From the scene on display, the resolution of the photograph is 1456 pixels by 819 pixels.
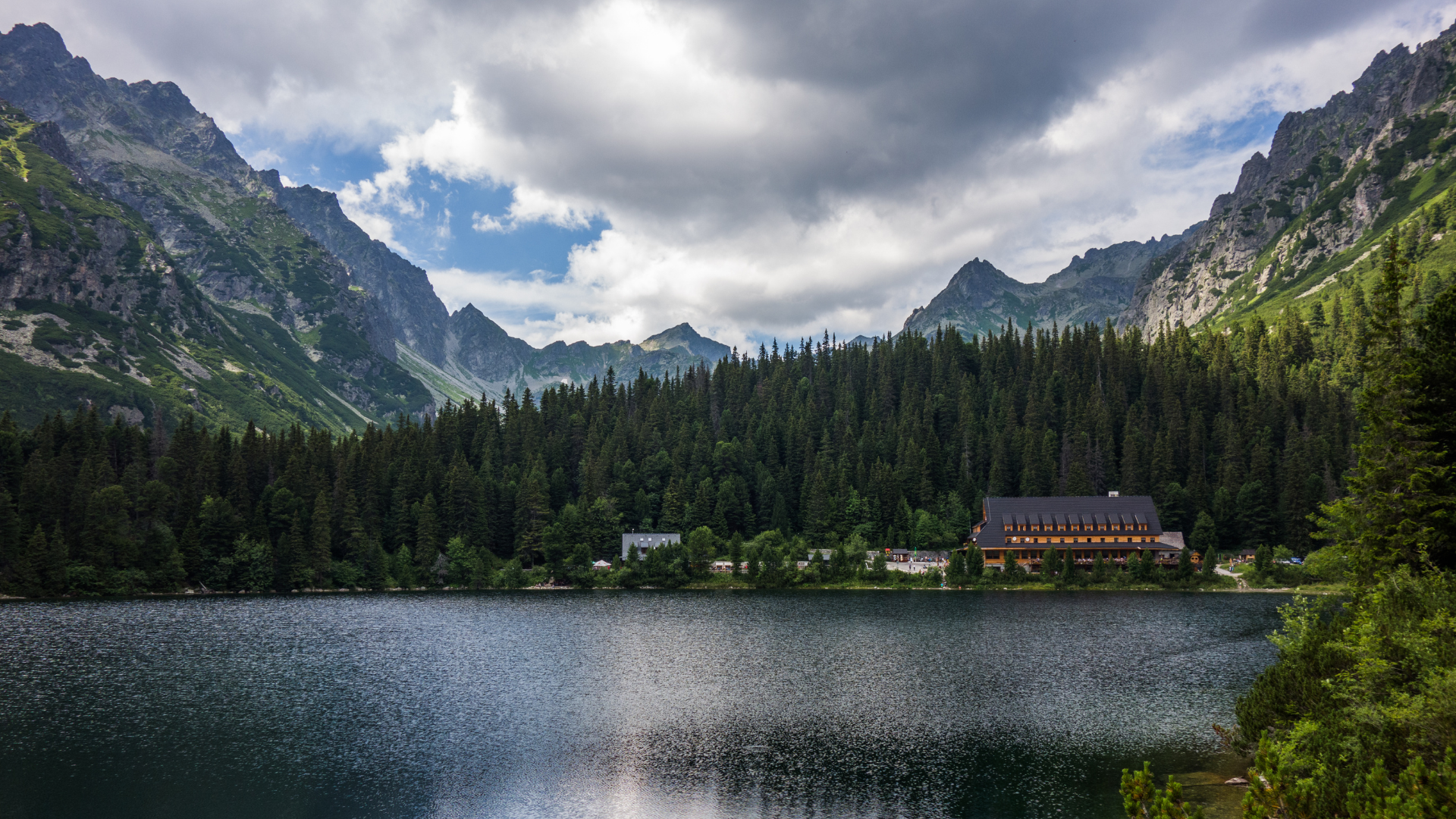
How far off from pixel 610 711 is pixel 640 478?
122730 millimetres

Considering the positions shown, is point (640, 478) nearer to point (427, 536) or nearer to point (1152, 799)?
point (427, 536)

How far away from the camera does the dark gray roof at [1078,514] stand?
5664 inches

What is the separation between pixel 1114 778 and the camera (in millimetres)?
41719

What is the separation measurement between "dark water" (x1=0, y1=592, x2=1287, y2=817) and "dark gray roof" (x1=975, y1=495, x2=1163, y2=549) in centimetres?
4255

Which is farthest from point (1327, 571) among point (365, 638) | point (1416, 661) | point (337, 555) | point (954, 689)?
point (337, 555)

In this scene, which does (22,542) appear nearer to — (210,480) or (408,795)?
(210,480)

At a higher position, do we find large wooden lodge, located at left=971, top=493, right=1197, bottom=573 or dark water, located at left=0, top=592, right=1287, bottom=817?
large wooden lodge, located at left=971, top=493, right=1197, bottom=573

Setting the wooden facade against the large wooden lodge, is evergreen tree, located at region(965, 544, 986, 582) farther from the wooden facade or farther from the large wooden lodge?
the wooden facade

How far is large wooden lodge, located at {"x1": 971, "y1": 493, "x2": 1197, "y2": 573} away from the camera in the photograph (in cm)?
14238

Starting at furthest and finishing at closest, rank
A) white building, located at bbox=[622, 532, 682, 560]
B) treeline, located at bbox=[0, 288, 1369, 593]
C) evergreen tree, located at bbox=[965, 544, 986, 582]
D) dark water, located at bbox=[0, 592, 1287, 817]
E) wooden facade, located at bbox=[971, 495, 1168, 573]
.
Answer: white building, located at bbox=[622, 532, 682, 560] → wooden facade, located at bbox=[971, 495, 1168, 573] → evergreen tree, located at bbox=[965, 544, 986, 582] → treeline, located at bbox=[0, 288, 1369, 593] → dark water, located at bbox=[0, 592, 1287, 817]

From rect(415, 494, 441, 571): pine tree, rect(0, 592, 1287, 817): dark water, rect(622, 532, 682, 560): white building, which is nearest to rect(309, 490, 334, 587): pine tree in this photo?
rect(415, 494, 441, 571): pine tree

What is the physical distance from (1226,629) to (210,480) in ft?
561

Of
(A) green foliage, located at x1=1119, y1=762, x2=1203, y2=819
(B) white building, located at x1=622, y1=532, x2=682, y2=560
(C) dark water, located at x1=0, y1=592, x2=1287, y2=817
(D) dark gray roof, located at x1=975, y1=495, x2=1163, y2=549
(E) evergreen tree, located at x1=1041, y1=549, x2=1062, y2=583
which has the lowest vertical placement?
(C) dark water, located at x1=0, y1=592, x2=1287, y2=817

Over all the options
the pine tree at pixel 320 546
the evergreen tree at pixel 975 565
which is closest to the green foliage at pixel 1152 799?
the evergreen tree at pixel 975 565
